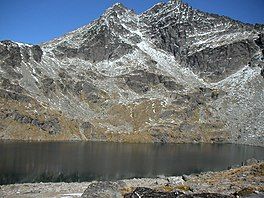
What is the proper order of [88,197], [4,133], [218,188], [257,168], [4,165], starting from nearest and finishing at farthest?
[88,197], [218,188], [257,168], [4,165], [4,133]

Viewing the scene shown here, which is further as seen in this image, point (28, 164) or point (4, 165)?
point (28, 164)

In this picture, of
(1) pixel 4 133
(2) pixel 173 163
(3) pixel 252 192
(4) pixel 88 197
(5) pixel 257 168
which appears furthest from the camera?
(1) pixel 4 133

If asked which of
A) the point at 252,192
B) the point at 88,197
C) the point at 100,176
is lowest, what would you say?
the point at 100,176

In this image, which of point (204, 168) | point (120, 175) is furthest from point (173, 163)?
point (120, 175)

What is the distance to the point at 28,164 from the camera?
108m

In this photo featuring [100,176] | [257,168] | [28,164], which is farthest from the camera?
[28,164]

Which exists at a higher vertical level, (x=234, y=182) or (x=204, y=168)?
→ (x=234, y=182)

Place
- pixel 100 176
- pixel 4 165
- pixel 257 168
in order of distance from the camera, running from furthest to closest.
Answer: pixel 4 165
pixel 100 176
pixel 257 168

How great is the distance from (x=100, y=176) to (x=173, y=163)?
3766 cm

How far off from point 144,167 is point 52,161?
2818cm

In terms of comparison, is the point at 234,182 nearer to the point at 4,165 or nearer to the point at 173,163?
the point at 4,165

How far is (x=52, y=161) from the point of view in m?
115

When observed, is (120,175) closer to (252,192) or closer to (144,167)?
(144,167)

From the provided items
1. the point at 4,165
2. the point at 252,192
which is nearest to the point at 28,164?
the point at 4,165
